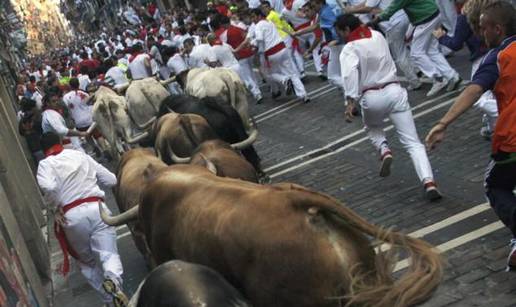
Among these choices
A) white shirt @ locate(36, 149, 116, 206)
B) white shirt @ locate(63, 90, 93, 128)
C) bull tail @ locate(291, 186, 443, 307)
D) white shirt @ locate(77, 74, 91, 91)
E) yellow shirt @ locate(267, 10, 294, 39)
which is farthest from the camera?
white shirt @ locate(77, 74, 91, 91)

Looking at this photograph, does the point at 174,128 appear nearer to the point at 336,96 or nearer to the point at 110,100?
the point at 110,100

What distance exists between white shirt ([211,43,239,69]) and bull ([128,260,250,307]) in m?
11.4

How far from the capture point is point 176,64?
16.8m

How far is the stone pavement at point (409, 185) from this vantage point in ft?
17.6

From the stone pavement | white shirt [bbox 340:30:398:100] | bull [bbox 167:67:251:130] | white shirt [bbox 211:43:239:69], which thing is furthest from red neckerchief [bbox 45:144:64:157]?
white shirt [bbox 211:43:239:69]

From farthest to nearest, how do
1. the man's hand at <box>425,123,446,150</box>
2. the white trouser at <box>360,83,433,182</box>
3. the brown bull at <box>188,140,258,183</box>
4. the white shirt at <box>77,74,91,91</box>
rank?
the white shirt at <box>77,74,91,91</box>
the white trouser at <box>360,83,433,182</box>
the brown bull at <box>188,140,258,183</box>
the man's hand at <box>425,123,446,150</box>

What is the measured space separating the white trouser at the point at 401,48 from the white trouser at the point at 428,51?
22.6 inches

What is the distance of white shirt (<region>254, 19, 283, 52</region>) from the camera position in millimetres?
14570

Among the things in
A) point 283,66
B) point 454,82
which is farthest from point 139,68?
point 454,82

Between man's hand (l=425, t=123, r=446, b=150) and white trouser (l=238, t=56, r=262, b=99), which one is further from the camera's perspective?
white trouser (l=238, t=56, r=262, b=99)

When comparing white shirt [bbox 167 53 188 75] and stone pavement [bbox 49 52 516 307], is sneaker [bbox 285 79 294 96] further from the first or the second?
white shirt [bbox 167 53 188 75]

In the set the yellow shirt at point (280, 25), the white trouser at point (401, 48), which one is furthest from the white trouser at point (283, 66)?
the white trouser at point (401, 48)

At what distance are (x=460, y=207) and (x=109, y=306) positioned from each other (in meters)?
3.79

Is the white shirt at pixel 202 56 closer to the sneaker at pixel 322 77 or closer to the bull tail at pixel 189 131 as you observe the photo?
the sneaker at pixel 322 77
